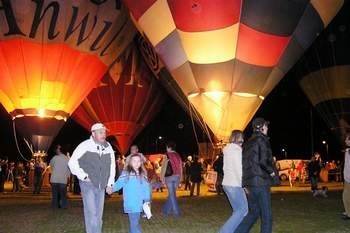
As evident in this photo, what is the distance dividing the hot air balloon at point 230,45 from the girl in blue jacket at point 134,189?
893 centimetres

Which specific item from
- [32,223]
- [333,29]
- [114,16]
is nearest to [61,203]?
[32,223]

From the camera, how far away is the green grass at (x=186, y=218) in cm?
898

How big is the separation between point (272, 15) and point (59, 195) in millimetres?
6987

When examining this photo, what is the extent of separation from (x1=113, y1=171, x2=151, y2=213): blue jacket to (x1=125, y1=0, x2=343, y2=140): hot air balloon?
9002mm

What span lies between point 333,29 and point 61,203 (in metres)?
18.0

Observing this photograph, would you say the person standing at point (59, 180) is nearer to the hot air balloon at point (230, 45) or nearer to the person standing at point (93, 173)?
the hot air balloon at point (230, 45)

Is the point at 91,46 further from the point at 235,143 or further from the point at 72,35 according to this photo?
the point at 235,143

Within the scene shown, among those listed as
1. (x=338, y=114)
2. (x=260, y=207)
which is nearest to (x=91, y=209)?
(x=260, y=207)

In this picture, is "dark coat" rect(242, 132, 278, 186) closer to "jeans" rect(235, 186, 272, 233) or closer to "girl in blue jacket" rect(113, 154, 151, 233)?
"jeans" rect(235, 186, 272, 233)

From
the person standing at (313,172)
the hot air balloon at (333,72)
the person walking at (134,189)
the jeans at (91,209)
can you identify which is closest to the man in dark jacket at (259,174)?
the person walking at (134,189)

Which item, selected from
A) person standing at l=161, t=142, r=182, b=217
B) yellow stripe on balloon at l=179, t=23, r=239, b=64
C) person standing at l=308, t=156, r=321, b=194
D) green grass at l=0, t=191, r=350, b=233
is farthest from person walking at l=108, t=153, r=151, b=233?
person standing at l=308, t=156, r=321, b=194

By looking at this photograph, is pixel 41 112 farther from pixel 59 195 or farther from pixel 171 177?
pixel 171 177

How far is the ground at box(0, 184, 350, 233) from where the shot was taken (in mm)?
8953

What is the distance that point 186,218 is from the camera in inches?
410
